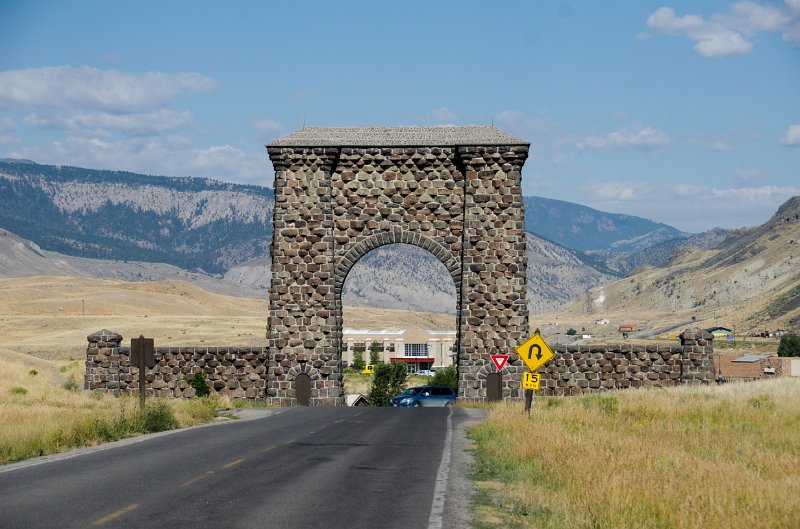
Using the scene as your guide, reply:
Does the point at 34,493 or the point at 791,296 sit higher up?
the point at 791,296

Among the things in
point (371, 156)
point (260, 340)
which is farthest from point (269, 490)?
point (260, 340)

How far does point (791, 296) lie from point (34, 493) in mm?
166729

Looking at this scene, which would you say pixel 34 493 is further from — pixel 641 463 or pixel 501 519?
pixel 641 463

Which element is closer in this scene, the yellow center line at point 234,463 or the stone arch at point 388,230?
the yellow center line at point 234,463

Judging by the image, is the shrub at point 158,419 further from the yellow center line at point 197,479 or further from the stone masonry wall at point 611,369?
the stone masonry wall at point 611,369

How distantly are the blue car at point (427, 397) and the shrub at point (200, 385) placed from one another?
410 inches

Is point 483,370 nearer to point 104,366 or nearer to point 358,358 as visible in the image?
point 104,366

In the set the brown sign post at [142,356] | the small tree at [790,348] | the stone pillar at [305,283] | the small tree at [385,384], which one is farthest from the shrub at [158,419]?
the small tree at [790,348]

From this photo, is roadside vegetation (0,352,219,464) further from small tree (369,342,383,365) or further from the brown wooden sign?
small tree (369,342,383,365)

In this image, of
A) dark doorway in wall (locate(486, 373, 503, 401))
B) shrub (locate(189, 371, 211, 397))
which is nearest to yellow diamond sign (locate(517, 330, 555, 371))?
dark doorway in wall (locate(486, 373, 503, 401))

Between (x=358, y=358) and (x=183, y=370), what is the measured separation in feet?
322

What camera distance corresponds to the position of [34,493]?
565 inches

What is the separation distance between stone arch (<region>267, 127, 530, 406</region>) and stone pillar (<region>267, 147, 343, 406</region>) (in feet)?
0.13

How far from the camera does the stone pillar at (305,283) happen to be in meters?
41.9
